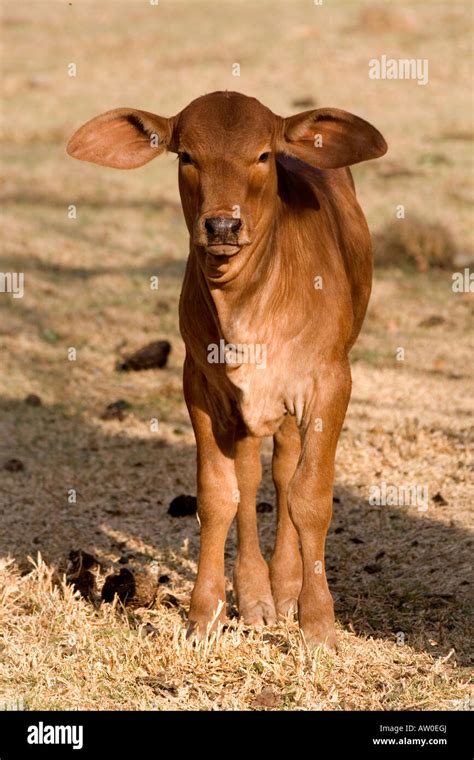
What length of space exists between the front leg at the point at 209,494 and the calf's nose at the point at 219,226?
3.26 feet

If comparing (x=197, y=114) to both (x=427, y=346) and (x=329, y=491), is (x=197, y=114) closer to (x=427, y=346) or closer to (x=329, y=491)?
(x=329, y=491)

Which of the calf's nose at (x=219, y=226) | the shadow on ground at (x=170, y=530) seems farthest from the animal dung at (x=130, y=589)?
the calf's nose at (x=219, y=226)

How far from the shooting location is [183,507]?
7773 millimetres

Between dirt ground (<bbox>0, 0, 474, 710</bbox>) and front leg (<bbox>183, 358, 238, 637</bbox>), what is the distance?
0.68 feet

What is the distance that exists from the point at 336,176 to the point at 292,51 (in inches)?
687

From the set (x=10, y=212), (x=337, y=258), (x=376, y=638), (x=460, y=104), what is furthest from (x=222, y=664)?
(x=460, y=104)

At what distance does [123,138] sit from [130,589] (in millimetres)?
2104
